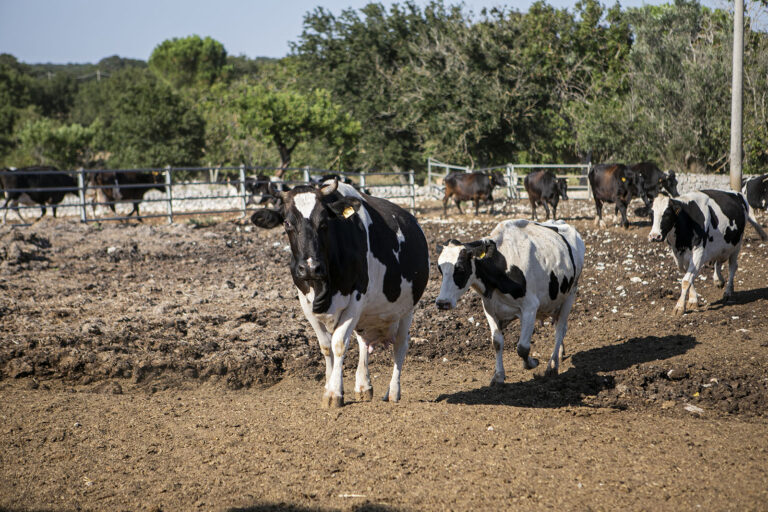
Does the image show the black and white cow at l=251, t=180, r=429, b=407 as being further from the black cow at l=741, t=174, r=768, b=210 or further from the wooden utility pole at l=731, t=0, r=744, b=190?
the black cow at l=741, t=174, r=768, b=210

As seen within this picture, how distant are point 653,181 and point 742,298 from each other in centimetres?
1010

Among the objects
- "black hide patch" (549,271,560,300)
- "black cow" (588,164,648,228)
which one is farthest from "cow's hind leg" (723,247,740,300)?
"black cow" (588,164,648,228)

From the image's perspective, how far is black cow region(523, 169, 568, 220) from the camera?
2195 centimetres

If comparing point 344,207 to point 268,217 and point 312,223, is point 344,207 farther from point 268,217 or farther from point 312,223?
point 268,217

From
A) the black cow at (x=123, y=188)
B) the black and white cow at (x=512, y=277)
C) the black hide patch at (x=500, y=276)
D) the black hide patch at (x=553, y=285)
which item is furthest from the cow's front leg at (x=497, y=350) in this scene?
the black cow at (x=123, y=188)

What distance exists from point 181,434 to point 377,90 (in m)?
39.4

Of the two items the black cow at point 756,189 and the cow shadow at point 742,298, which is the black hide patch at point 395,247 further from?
the black cow at point 756,189

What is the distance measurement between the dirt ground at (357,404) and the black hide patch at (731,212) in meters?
0.95

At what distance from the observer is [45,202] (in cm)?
2338

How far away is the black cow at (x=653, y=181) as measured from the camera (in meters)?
20.3

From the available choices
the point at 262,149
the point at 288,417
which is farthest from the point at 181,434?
the point at 262,149

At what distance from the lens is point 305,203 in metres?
6.07

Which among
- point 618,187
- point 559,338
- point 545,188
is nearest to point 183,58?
point 545,188

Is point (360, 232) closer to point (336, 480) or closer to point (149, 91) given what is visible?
point (336, 480)
